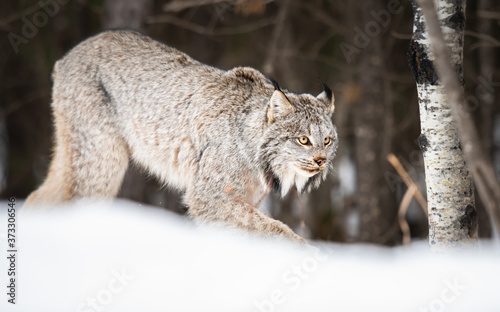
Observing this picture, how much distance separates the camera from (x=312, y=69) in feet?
37.9

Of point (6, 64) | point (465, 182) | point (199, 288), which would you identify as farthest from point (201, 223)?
point (6, 64)

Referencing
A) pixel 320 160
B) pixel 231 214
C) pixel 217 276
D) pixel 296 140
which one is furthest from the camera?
pixel 231 214

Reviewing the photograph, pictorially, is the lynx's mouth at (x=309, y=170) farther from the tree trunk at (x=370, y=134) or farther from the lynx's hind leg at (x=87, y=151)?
the tree trunk at (x=370, y=134)

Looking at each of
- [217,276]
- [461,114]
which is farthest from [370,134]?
[461,114]

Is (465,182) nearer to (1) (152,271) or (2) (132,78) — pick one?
(1) (152,271)

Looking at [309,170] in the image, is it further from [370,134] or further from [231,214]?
[370,134]

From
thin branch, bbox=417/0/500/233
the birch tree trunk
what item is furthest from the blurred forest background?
thin branch, bbox=417/0/500/233

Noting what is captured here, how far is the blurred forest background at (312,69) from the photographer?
7.30 m

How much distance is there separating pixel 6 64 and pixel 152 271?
9.91 metres

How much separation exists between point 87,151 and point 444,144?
10.0 ft

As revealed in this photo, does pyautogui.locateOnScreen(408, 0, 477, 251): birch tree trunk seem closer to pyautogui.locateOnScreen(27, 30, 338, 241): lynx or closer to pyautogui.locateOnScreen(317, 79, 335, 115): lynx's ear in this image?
pyautogui.locateOnScreen(27, 30, 338, 241): lynx

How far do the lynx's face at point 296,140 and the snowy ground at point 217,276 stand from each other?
782mm

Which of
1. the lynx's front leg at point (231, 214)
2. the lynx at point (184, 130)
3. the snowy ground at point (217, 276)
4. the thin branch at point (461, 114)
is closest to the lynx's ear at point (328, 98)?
the lynx at point (184, 130)

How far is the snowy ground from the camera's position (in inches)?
105
